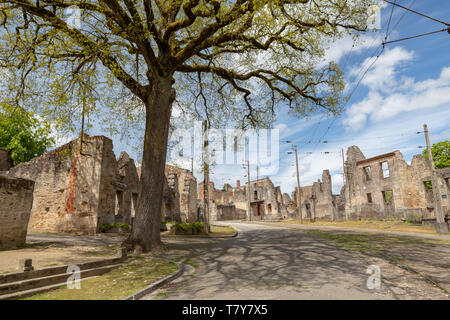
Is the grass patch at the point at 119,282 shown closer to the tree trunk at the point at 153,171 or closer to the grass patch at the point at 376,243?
the tree trunk at the point at 153,171

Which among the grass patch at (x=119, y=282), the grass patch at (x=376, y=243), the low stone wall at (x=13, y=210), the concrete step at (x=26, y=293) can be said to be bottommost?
the grass patch at (x=376, y=243)

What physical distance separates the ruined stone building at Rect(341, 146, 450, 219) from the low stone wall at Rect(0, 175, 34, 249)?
30205 mm

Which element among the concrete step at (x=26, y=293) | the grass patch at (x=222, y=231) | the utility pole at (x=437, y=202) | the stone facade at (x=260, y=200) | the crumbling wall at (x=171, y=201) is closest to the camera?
the concrete step at (x=26, y=293)

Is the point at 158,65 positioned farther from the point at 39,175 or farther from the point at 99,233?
the point at 39,175

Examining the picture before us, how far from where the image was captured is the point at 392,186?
30.8 m

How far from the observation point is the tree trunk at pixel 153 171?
8.58m

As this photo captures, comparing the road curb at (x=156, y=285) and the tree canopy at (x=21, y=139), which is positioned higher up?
the tree canopy at (x=21, y=139)

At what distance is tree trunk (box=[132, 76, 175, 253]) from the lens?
28.1 feet

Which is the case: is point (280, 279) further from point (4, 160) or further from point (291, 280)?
point (4, 160)

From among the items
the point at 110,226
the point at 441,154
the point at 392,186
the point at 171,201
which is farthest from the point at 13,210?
the point at 441,154

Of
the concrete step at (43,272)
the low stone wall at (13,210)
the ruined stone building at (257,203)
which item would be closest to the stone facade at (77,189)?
the low stone wall at (13,210)

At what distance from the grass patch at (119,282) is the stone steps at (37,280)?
0.66 feet
